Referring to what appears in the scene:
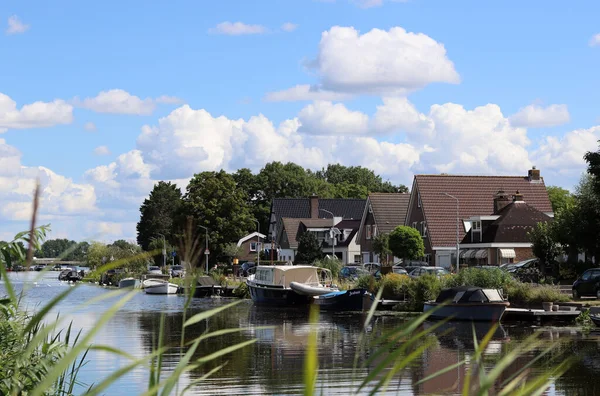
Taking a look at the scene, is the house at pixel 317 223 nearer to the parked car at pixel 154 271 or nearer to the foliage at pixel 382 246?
the parked car at pixel 154 271

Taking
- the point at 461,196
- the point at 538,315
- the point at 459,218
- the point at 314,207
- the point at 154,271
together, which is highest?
the point at 314,207

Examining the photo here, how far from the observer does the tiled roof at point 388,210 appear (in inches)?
3479

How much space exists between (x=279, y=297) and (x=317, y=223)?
165ft

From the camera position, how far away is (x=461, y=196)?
268 feet

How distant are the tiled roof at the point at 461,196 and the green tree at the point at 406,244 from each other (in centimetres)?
322

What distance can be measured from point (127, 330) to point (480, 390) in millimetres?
38770

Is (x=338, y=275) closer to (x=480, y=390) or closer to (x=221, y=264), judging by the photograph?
(x=221, y=264)

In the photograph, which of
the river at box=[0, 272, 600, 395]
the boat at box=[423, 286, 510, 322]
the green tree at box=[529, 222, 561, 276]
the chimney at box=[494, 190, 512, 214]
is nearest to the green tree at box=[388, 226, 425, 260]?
the chimney at box=[494, 190, 512, 214]

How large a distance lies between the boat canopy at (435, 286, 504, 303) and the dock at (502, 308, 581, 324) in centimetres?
103

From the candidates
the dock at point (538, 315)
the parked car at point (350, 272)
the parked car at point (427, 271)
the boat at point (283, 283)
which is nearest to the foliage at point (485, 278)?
the dock at point (538, 315)

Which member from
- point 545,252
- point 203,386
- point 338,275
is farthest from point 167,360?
point 338,275

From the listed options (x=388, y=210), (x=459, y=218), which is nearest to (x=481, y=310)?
(x=459, y=218)

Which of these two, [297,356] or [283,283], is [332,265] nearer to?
[283,283]

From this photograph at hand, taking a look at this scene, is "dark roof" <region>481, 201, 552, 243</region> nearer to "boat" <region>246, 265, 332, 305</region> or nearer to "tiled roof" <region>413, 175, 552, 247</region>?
"tiled roof" <region>413, 175, 552, 247</region>
